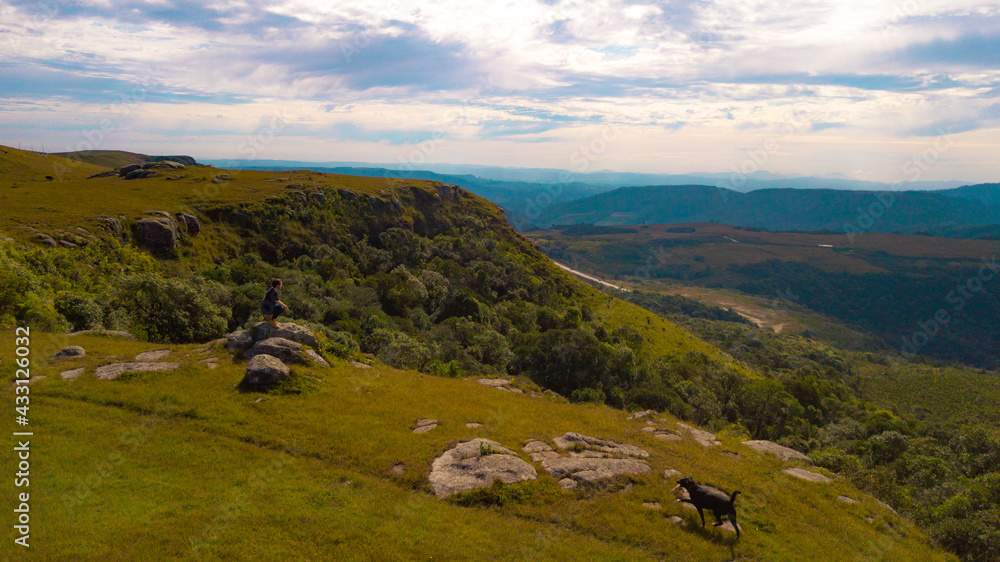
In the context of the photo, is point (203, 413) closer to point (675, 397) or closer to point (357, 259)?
point (675, 397)

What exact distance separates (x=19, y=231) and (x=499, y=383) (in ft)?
183

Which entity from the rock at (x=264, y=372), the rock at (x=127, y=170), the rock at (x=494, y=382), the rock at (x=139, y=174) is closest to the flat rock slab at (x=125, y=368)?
the rock at (x=264, y=372)

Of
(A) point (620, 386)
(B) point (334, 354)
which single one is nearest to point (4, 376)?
(B) point (334, 354)

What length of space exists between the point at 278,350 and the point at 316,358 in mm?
2319

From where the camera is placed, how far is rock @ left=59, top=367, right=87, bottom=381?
67.9 feet

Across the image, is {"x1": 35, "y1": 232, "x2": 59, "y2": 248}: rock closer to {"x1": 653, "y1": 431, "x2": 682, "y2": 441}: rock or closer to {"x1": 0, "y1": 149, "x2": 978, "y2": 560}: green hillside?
{"x1": 0, "y1": 149, "x2": 978, "y2": 560}: green hillside

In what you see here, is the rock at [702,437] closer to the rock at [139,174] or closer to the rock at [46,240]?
the rock at [46,240]

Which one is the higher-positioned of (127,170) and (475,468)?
(127,170)

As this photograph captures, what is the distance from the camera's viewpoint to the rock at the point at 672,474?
59.1ft

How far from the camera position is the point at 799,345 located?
585 ft

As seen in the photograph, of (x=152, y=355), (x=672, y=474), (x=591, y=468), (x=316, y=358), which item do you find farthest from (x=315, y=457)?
(x=672, y=474)

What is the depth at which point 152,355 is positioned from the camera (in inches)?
934

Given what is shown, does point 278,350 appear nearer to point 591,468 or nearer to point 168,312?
point 168,312

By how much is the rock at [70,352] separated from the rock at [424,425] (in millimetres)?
18819
